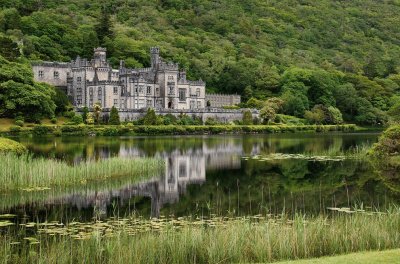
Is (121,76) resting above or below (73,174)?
above

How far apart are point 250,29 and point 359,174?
494ft

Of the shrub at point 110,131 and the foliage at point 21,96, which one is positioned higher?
the foliage at point 21,96

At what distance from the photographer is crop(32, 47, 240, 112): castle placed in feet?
274

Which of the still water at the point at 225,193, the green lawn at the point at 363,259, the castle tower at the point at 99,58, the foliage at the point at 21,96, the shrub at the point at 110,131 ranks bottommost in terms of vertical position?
the still water at the point at 225,193

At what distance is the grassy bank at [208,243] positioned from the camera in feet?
42.5

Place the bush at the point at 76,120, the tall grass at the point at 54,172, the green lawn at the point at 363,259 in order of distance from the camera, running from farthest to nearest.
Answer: the bush at the point at 76,120 < the tall grass at the point at 54,172 < the green lawn at the point at 363,259

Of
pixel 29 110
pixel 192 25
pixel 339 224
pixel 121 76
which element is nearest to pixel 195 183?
pixel 339 224

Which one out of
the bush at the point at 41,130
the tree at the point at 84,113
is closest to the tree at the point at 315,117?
the tree at the point at 84,113

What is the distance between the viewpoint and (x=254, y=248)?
1341cm

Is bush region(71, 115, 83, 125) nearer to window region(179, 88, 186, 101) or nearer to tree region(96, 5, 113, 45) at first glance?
window region(179, 88, 186, 101)

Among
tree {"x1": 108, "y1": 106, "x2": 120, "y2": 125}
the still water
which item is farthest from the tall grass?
tree {"x1": 108, "y1": 106, "x2": 120, "y2": 125}

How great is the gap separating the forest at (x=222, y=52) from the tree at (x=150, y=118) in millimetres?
10771

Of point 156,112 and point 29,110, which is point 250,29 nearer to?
point 156,112

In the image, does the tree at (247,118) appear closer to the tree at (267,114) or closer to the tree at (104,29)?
the tree at (267,114)
